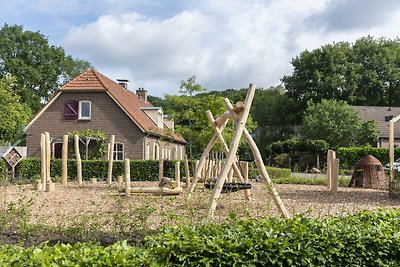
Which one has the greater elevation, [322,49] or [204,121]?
[322,49]

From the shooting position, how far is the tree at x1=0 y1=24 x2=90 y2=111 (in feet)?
191

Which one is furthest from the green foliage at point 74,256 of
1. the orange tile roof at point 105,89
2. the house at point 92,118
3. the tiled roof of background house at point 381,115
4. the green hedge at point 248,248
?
the tiled roof of background house at point 381,115

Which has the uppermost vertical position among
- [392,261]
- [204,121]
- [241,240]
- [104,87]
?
[104,87]

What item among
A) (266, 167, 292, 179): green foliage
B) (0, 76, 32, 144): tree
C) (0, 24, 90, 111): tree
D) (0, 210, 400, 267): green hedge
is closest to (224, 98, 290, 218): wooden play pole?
(0, 210, 400, 267): green hedge

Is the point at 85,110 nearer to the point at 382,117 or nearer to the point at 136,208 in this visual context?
the point at 136,208

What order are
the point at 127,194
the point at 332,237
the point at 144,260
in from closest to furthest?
the point at 144,260
the point at 332,237
the point at 127,194

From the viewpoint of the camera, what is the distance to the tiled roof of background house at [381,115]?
53531 mm

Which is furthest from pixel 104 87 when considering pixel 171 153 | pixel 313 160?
pixel 313 160

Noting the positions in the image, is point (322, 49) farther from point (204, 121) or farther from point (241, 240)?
point (241, 240)

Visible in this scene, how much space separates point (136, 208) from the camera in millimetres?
7238

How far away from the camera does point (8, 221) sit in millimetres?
7633

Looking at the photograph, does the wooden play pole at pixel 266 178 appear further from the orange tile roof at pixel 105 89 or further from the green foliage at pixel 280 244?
the orange tile roof at pixel 105 89

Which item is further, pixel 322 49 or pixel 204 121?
pixel 322 49

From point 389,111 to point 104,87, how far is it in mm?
36124
